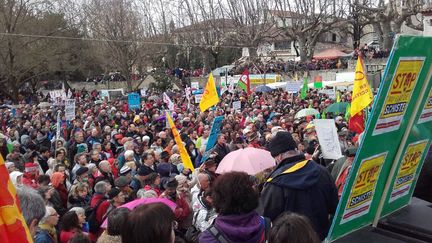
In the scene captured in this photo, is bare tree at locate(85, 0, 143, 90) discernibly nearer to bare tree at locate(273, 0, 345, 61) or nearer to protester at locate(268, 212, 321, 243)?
bare tree at locate(273, 0, 345, 61)

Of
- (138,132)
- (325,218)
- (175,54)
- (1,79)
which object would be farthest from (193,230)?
(175,54)

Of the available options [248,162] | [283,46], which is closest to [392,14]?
[283,46]

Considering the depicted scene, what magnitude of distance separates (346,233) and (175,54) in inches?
2033

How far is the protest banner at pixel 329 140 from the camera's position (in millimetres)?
7172

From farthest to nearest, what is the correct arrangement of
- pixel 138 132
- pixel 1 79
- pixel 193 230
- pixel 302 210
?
pixel 1 79 < pixel 138 132 < pixel 193 230 < pixel 302 210

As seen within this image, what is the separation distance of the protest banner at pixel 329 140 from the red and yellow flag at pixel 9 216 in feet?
19.3

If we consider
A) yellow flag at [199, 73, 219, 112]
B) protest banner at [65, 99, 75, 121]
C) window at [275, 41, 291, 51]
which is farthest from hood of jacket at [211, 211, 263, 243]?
window at [275, 41, 291, 51]

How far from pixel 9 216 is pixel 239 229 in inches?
58.5

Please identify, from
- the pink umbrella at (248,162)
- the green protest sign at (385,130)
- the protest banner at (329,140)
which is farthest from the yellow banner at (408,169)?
the protest banner at (329,140)

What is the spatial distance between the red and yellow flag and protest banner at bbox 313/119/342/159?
5.87 meters

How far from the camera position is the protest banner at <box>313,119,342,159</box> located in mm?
7172

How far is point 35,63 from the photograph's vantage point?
124 feet

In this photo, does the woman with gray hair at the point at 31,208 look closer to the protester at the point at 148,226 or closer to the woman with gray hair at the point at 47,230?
the protester at the point at 148,226

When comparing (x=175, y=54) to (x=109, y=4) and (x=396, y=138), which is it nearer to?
(x=109, y=4)
